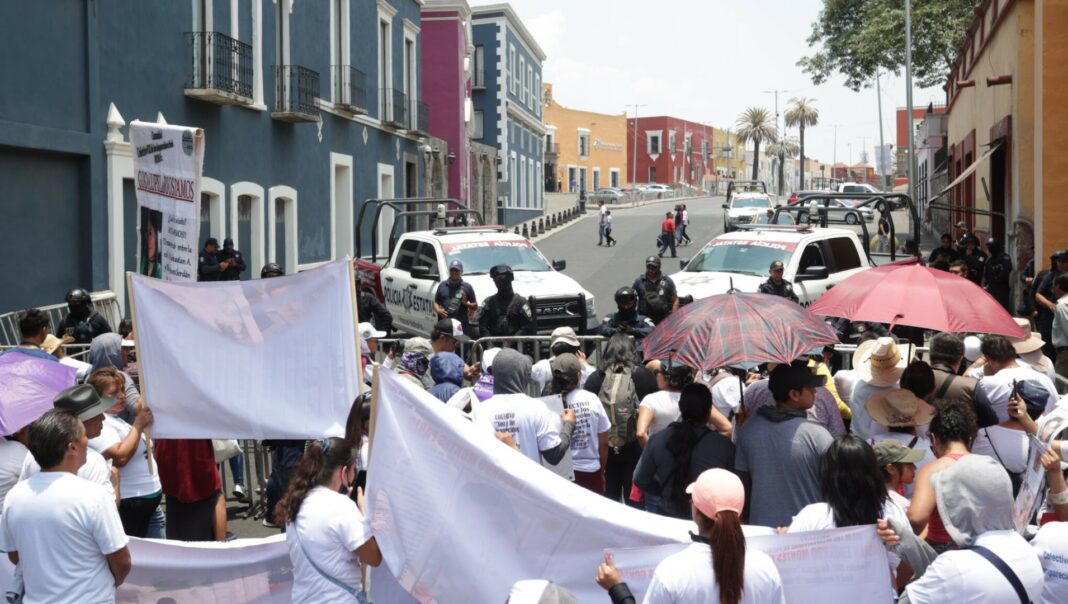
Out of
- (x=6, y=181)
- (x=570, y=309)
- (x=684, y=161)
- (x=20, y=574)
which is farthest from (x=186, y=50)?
(x=684, y=161)

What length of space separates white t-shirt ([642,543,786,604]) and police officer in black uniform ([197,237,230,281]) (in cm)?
1389

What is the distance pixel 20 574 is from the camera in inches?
198

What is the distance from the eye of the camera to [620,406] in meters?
7.63

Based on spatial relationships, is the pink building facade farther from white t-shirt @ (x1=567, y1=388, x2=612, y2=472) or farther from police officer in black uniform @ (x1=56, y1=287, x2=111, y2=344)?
white t-shirt @ (x1=567, y1=388, x2=612, y2=472)

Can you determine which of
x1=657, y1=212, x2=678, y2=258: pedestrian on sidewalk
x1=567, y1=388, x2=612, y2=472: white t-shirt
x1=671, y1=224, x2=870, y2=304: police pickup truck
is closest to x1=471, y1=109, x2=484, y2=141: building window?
x1=657, y1=212, x2=678, y2=258: pedestrian on sidewalk

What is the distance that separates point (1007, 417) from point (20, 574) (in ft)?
17.1

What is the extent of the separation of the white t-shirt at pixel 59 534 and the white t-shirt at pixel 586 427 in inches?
118

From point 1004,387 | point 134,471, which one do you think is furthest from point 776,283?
point 134,471

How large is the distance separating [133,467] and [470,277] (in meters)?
9.23

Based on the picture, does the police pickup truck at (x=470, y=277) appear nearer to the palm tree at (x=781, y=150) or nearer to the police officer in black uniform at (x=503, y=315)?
the police officer in black uniform at (x=503, y=315)

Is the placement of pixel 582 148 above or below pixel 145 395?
above

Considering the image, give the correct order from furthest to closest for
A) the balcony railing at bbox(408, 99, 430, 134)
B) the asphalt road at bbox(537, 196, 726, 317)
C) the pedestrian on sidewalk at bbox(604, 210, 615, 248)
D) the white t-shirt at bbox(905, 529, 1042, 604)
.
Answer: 1. the pedestrian on sidewalk at bbox(604, 210, 615, 248)
2. the balcony railing at bbox(408, 99, 430, 134)
3. the asphalt road at bbox(537, 196, 726, 317)
4. the white t-shirt at bbox(905, 529, 1042, 604)

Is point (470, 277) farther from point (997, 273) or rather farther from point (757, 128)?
point (757, 128)

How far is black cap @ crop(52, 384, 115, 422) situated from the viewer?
18.2 feet
